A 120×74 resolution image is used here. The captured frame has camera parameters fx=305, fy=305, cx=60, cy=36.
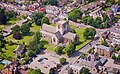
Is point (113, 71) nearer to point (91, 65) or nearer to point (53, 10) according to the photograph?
point (91, 65)

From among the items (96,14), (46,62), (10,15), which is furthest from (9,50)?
(96,14)

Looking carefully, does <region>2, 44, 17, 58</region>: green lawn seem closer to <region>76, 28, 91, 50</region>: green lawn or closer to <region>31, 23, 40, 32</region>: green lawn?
<region>31, 23, 40, 32</region>: green lawn

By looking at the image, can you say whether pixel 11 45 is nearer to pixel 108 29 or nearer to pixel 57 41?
pixel 57 41

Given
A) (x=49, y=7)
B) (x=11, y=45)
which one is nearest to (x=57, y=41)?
(x=11, y=45)

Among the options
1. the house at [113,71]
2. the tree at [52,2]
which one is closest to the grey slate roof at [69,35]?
the house at [113,71]

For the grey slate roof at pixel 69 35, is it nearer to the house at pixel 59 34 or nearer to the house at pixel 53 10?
the house at pixel 59 34
